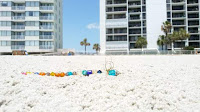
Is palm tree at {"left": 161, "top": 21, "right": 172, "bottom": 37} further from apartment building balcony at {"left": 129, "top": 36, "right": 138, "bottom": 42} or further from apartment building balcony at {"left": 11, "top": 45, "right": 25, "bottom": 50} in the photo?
apartment building balcony at {"left": 11, "top": 45, "right": 25, "bottom": 50}

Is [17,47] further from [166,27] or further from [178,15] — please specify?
[178,15]

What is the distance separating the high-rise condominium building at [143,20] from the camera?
47188 millimetres

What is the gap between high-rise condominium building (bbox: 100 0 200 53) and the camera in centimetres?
4719

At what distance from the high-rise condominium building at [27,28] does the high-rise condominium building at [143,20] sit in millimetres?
16081

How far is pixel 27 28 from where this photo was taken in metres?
41.9

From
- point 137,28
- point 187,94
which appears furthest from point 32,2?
point 187,94

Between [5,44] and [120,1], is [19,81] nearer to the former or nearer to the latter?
[5,44]

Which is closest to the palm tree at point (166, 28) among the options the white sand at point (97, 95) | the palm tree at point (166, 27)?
the palm tree at point (166, 27)

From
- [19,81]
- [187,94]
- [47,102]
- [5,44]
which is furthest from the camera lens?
[5,44]

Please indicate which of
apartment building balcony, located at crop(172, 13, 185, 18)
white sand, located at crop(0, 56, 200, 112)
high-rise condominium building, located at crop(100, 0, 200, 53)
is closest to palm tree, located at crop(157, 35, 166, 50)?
high-rise condominium building, located at crop(100, 0, 200, 53)

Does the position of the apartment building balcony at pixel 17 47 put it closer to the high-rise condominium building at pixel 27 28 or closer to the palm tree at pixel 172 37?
the high-rise condominium building at pixel 27 28

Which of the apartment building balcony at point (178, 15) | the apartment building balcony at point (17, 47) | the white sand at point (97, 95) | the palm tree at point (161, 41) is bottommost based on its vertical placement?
the white sand at point (97, 95)

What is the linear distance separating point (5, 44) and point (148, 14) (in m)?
43.1

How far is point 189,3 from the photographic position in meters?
49.2
